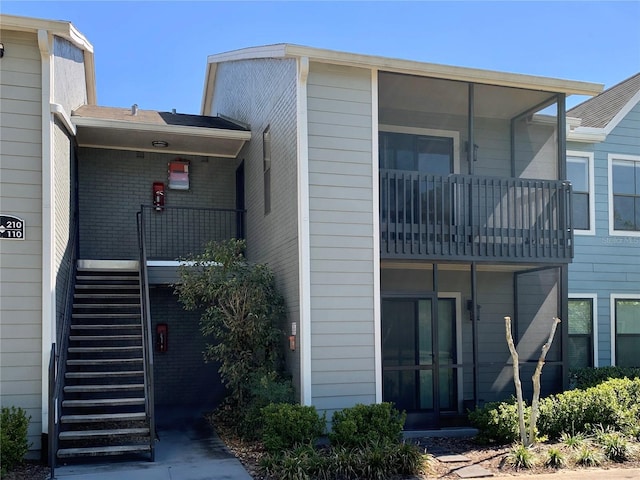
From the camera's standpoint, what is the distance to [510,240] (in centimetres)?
955

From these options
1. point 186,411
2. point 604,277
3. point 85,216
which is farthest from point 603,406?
point 85,216

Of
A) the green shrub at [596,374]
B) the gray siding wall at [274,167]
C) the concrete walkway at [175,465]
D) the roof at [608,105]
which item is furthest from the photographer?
the roof at [608,105]

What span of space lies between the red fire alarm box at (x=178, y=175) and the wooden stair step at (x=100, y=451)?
601 centimetres

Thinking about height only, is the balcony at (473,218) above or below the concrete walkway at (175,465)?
above

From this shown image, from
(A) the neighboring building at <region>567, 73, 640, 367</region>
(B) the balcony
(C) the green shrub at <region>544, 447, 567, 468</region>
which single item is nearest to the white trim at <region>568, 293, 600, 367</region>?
(A) the neighboring building at <region>567, 73, 640, 367</region>

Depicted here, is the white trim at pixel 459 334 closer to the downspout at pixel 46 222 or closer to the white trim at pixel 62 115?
the downspout at pixel 46 222

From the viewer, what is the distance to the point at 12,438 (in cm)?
686

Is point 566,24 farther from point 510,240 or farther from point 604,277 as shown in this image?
point 604,277

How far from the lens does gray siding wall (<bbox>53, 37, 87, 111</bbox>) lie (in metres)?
8.44

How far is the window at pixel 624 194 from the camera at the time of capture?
1238cm

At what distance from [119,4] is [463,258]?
6785 mm

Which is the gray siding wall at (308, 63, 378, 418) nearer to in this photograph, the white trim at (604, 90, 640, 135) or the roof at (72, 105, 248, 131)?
the roof at (72, 105, 248, 131)

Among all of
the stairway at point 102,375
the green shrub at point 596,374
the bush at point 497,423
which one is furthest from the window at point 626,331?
the stairway at point 102,375

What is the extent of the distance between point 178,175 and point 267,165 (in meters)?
2.88
